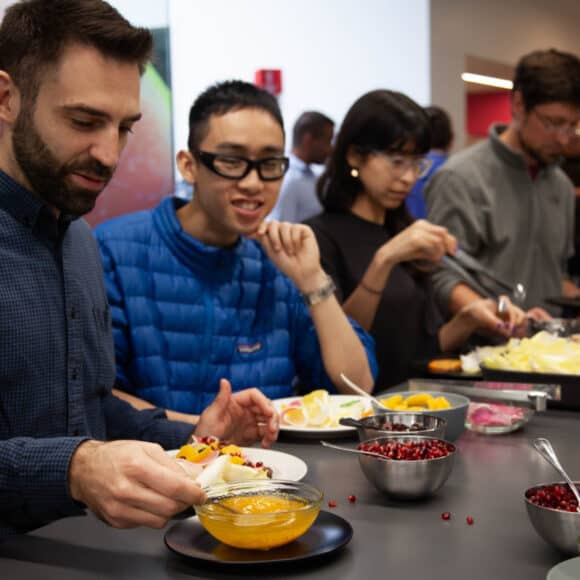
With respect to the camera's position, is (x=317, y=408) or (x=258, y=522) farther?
(x=317, y=408)

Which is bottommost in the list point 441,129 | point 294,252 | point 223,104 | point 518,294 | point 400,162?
point 518,294

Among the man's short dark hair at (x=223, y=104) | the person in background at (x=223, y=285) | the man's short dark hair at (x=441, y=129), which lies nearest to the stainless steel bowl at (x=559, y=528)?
the person in background at (x=223, y=285)

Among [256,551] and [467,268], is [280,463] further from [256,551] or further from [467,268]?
[467,268]

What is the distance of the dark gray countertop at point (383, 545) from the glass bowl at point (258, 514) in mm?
42

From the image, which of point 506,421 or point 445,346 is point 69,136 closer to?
point 506,421

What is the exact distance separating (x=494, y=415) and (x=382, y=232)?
137cm

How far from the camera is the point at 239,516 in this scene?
3.73ft

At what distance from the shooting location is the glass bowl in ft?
3.74

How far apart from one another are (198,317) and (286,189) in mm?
3818

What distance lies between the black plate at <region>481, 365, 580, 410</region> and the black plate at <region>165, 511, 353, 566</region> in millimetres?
1091

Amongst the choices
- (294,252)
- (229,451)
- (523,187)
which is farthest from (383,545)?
(523,187)

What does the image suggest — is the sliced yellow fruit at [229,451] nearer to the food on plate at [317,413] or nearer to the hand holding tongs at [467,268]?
the food on plate at [317,413]

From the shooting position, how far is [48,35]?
1682mm

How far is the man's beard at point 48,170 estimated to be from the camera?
1677mm
